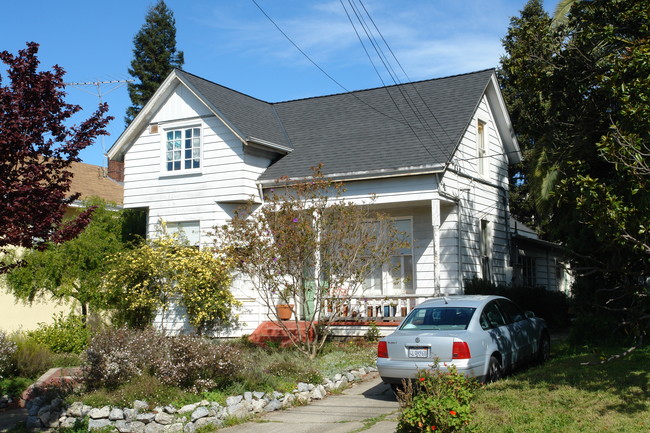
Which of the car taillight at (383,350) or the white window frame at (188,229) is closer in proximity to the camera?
the car taillight at (383,350)

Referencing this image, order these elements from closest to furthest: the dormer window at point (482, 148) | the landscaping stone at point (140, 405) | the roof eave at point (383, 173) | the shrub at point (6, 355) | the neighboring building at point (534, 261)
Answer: the landscaping stone at point (140, 405) < the shrub at point (6, 355) < the roof eave at point (383, 173) < the dormer window at point (482, 148) < the neighboring building at point (534, 261)

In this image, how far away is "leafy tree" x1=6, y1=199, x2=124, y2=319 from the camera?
60.1 ft

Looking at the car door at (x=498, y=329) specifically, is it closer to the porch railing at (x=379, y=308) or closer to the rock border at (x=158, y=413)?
the rock border at (x=158, y=413)

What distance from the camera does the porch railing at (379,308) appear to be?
16.3 meters

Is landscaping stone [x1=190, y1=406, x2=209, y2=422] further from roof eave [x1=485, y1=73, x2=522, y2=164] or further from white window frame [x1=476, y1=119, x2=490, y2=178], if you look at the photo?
roof eave [x1=485, y1=73, x2=522, y2=164]

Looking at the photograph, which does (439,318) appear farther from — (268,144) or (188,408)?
(268,144)

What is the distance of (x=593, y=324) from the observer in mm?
13578

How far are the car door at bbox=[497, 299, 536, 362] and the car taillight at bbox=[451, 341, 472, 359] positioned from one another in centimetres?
180

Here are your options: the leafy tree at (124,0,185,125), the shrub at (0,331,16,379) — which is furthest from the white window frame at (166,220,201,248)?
the leafy tree at (124,0,185,125)

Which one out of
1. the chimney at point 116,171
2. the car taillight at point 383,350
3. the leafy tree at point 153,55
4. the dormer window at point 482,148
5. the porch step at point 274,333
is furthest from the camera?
the leafy tree at point 153,55

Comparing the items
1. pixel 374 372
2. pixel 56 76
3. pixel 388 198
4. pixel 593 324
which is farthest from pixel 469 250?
pixel 56 76

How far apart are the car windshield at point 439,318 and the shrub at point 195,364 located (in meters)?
2.97

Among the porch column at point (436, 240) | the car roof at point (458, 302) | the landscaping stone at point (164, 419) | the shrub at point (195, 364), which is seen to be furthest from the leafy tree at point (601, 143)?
the landscaping stone at point (164, 419)

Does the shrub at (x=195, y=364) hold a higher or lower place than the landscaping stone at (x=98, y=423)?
higher
